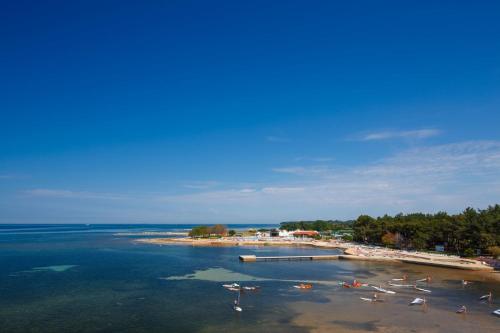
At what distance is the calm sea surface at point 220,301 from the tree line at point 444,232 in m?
16.2

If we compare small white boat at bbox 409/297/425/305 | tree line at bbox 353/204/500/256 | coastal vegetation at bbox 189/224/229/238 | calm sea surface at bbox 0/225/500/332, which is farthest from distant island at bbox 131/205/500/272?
small white boat at bbox 409/297/425/305

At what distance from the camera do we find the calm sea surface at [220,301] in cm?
3416

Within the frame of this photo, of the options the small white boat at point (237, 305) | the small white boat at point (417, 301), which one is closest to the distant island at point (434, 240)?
the small white boat at point (417, 301)

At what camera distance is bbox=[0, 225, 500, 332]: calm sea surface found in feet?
112

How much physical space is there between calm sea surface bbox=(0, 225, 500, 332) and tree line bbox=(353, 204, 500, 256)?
16.2 metres

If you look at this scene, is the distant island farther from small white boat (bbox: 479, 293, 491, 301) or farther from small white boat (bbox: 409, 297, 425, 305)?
small white boat (bbox: 409, 297, 425, 305)

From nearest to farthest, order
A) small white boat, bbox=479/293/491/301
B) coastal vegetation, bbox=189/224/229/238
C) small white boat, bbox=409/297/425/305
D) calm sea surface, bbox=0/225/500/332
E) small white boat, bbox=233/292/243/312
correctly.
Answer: calm sea surface, bbox=0/225/500/332 → small white boat, bbox=233/292/243/312 → small white boat, bbox=409/297/425/305 → small white boat, bbox=479/293/491/301 → coastal vegetation, bbox=189/224/229/238

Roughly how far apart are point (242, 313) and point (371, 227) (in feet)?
288

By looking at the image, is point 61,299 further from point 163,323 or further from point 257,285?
point 257,285

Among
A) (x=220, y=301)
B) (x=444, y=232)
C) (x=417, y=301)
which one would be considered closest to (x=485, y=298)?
(x=417, y=301)

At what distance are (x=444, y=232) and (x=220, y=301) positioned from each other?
65.5 meters

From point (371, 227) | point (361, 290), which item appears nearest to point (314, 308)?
point (361, 290)

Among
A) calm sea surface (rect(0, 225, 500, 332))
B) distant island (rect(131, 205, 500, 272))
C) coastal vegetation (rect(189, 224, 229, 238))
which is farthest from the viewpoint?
coastal vegetation (rect(189, 224, 229, 238))

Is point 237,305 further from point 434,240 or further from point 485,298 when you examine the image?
point 434,240
